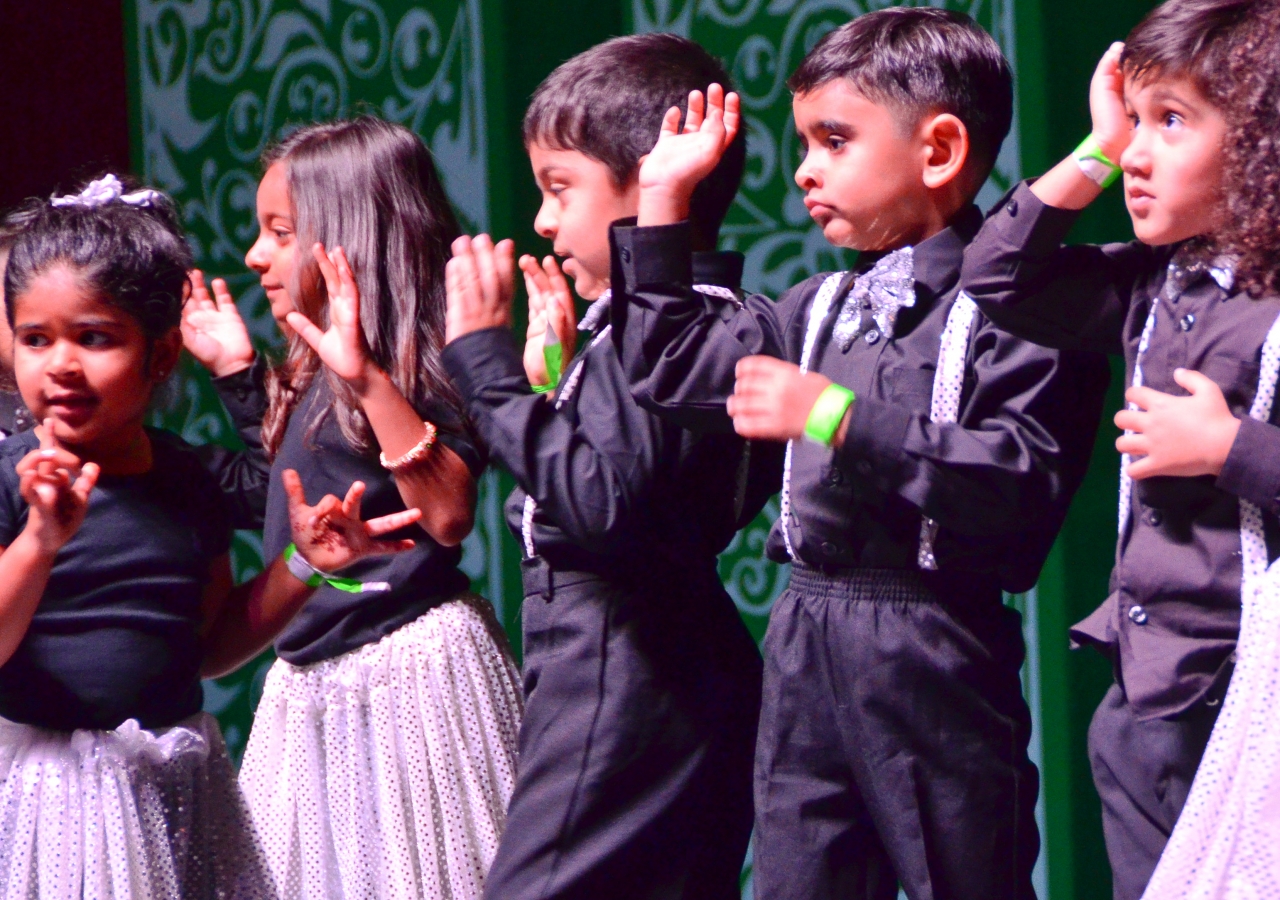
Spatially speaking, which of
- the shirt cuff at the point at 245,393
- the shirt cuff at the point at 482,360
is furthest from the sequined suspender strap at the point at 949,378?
the shirt cuff at the point at 245,393

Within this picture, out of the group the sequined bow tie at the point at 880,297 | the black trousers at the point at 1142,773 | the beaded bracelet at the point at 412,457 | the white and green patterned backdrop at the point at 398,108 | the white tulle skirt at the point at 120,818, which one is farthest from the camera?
the white and green patterned backdrop at the point at 398,108

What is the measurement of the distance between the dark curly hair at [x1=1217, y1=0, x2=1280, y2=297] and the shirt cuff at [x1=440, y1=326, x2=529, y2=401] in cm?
78

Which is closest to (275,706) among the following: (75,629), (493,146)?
(75,629)

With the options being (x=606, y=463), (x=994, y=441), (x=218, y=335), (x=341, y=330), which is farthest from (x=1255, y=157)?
(x=218, y=335)

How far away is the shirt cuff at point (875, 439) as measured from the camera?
5.12 feet

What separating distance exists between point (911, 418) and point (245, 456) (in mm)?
1281

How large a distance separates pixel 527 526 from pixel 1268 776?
89 centimetres

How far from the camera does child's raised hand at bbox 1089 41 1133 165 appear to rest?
61.9 inches

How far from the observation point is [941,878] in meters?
1.62

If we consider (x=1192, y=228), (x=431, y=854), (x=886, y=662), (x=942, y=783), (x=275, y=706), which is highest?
(x=1192, y=228)

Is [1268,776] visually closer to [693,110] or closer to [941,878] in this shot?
[941,878]

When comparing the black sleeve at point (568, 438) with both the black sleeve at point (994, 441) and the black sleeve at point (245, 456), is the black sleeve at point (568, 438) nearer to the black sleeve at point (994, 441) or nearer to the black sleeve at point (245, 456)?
the black sleeve at point (994, 441)

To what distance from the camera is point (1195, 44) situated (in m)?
1.47

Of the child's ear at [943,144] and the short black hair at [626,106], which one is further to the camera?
the short black hair at [626,106]
